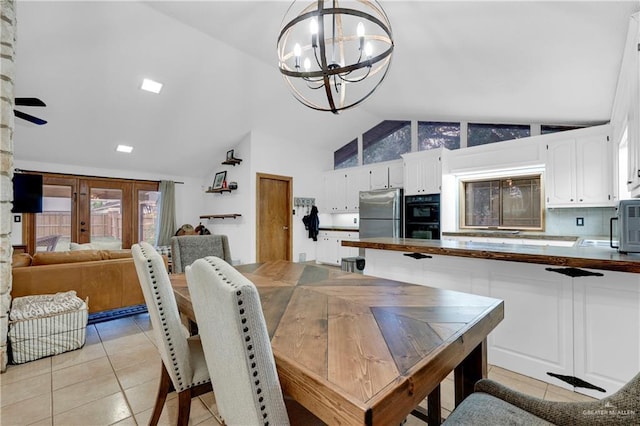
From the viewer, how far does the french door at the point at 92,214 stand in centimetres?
504

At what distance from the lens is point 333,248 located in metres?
6.30

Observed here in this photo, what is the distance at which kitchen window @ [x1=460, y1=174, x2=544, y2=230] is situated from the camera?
4.22 m

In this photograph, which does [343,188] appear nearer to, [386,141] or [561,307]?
[386,141]

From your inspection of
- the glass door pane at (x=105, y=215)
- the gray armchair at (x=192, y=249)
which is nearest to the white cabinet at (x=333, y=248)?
the gray armchair at (x=192, y=249)

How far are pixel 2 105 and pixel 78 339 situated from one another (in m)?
2.00

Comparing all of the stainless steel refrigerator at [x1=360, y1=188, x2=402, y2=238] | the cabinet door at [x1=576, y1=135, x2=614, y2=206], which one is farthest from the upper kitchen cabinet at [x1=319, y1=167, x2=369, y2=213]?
the cabinet door at [x1=576, y1=135, x2=614, y2=206]

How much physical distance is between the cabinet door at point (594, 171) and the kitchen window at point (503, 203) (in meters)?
0.54

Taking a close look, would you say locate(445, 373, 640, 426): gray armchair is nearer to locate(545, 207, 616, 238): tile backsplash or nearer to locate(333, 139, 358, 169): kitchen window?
locate(545, 207, 616, 238): tile backsplash

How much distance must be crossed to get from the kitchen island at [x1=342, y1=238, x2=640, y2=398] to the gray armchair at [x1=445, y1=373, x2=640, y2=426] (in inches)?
40.4

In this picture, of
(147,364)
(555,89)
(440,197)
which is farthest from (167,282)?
(440,197)

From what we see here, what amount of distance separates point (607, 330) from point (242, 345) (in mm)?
2181

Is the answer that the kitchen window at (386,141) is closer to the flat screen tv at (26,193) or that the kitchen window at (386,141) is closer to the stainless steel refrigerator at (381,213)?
the stainless steel refrigerator at (381,213)

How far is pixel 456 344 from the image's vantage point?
974mm

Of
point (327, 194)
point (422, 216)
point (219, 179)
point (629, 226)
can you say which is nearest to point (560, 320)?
point (629, 226)
